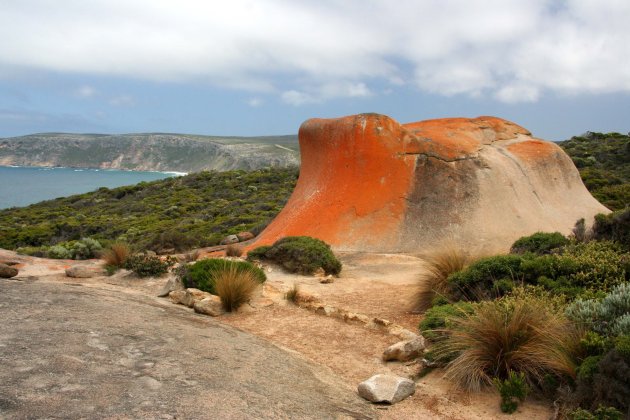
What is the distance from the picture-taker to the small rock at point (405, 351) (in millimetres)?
5785

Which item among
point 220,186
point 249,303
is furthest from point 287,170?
point 249,303

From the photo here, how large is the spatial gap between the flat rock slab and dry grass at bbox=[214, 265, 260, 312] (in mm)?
1310

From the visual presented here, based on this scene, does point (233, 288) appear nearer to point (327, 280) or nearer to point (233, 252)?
point (327, 280)

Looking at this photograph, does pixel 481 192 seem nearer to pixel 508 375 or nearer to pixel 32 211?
pixel 508 375

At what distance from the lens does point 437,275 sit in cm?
805

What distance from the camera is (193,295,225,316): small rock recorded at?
772cm

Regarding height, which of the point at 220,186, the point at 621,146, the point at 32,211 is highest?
the point at 621,146

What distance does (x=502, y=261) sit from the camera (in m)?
7.28

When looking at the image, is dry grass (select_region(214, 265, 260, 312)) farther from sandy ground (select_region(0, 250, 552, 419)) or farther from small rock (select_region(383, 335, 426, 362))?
small rock (select_region(383, 335, 426, 362))

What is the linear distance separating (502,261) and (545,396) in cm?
296

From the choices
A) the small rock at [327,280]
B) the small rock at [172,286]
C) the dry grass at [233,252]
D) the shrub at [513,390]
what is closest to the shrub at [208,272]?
the small rock at [172,286]

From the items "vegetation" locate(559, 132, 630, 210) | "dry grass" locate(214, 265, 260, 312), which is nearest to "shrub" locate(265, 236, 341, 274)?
"dry grass" locate(214, 265, 260, 312)

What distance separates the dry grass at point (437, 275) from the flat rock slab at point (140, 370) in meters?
2.72

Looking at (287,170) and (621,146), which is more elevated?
(621,146)
